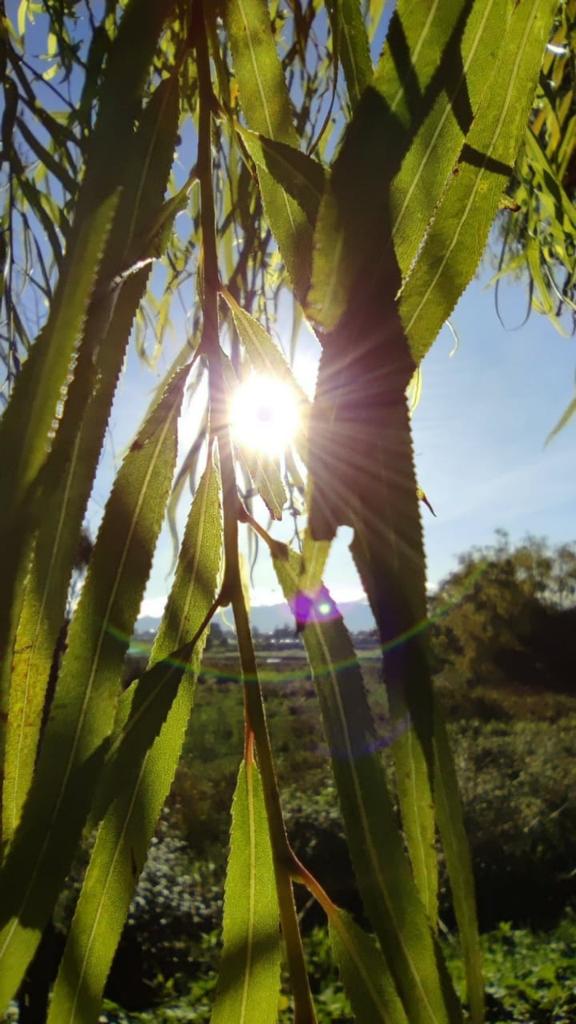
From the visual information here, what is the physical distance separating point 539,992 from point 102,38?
12.5ft

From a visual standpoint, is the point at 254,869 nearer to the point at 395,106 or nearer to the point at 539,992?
the point at 395,106

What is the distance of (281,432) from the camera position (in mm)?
395

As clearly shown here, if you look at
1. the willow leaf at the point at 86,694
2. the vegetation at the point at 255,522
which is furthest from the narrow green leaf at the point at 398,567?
the willow leaf at the point at 86,694

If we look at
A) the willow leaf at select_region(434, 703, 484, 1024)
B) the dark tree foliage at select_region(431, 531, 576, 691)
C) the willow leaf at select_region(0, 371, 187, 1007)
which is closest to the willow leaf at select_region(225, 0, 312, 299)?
the willow leaf at select_region(0, 371, 187, 1007)

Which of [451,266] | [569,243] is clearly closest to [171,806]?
[569,243]

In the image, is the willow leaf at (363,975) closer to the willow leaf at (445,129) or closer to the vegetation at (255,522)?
the vegetation at (255,522)

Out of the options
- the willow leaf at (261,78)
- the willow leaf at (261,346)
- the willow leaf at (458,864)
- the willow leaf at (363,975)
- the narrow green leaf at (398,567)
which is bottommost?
the willow leaf at (363,975)

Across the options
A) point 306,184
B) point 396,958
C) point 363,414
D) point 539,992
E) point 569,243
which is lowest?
point 539,992

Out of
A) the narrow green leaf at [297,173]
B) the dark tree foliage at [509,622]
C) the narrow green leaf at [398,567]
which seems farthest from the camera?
the dark tree foliage at [509,622]

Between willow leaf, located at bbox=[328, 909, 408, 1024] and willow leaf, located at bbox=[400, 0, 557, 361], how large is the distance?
21 cm

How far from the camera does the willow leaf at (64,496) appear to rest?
0.94ft

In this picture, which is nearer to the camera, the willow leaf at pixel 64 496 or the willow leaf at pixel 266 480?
the willow leaf at pixel 64 496

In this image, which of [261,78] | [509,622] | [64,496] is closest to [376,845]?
[64,496]

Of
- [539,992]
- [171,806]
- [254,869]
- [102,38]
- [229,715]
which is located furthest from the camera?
[229,715]
